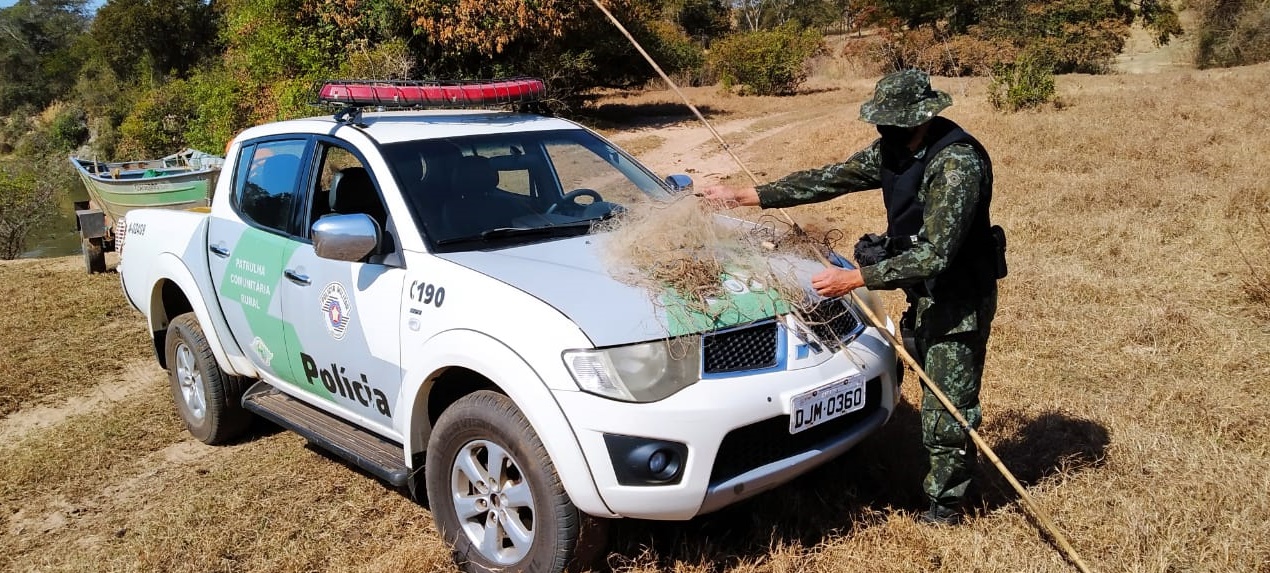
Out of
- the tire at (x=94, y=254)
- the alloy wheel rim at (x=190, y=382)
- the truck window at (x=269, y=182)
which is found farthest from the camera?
the tire at (x=94, y=254)

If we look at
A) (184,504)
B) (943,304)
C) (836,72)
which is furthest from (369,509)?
(836,72)

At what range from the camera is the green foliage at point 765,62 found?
29.9m

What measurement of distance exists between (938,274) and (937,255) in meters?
0.15

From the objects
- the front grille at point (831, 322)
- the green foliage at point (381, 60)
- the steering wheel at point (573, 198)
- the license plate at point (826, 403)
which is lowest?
the license plate at point (826, 403)

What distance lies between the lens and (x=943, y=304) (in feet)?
11.3

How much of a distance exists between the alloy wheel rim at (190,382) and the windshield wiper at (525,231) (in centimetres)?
233

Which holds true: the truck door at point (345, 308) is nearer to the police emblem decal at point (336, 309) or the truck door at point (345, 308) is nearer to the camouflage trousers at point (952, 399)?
the police emblem decal at point (336, 309)

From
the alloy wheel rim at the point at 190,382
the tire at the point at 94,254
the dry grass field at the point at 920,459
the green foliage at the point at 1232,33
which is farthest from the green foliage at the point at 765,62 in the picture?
the alloy wheel rim at the point at 190,382

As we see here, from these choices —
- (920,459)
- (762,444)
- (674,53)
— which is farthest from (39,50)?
(762,444)

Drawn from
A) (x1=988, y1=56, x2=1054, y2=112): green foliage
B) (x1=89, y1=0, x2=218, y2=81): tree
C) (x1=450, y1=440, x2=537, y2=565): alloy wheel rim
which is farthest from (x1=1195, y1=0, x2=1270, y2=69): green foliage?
(x1=89, y1=0, x2=218, y2=81): tree

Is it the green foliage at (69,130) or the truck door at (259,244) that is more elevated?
the truck door at (259,244)

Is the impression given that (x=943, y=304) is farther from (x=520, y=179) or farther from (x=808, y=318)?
(x=520, y=179)

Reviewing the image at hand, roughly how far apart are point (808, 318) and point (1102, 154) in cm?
1002

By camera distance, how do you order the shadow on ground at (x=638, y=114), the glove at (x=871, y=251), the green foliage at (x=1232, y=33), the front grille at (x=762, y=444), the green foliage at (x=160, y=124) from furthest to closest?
the green foliage at (x=160, y=124), the green foliage at (x=1232, y=33), the shadow on ground at (x=638, y=114), the glove at (x=871, y=251), the front grille at (x=762, y=444)
